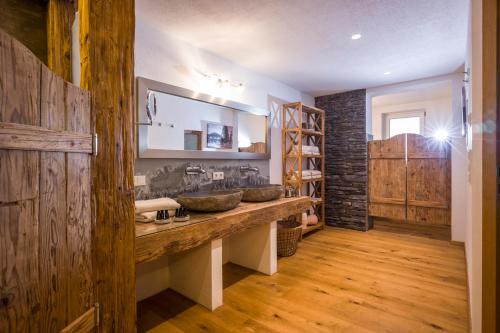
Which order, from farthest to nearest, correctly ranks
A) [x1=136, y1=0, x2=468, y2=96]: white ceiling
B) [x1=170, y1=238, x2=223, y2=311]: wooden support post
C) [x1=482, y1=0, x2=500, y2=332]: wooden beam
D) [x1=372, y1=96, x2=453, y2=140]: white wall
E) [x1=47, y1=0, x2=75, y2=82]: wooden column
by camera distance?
[x1=372, y1=96, x2=453, y2=140]: white wall
[x1=170, y1=238, x2=223, y2=311]: wooden support post
[x1=136, y1=0, x2=468, y2=96]: white ceiling
[x1=47, y1=0, x2=75, y2=82]: wooden column
[x1=482, y1=0, x2=500, y2=332]: wooden beam

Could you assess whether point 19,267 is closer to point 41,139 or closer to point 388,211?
point 41,139

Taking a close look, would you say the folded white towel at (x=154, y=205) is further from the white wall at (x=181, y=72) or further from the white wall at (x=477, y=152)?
the white wall at (x=477, y=152)

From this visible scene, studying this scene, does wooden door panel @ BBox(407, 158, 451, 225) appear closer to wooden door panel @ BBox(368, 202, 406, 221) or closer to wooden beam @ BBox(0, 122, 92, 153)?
wooden door panel @ BBox(368, 202, 406, 221)

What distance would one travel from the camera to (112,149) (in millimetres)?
1206

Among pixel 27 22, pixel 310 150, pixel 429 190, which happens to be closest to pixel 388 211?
pixel 429 190

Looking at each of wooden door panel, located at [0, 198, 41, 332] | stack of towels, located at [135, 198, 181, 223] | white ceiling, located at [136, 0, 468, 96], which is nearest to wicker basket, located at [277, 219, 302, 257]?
stack of towels, located at [135, 198, 181, 223]

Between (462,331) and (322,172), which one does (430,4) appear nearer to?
(462,331)

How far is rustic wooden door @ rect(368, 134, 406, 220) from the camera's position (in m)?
4.20

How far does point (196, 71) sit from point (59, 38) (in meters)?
1.29

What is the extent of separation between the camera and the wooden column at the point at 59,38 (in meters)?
1.50

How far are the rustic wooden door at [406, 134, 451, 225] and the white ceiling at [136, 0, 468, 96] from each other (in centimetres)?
112

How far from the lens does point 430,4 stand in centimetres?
194

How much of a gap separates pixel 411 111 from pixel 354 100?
2566mm

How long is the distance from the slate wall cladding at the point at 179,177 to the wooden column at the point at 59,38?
0.85 meters
